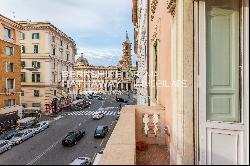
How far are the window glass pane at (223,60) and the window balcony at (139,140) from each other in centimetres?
160

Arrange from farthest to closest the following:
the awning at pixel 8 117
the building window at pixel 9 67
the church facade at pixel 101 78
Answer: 1. the church facade at pixel 101 78
2. the building window at pixel 9 67
3. the awning at pixel 8 117

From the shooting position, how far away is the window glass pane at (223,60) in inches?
199

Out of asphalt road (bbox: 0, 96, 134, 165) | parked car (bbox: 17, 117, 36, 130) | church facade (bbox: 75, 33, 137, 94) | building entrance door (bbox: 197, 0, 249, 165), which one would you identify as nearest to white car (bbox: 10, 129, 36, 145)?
asphalt road (bbox: 0, 96, 134, 165)

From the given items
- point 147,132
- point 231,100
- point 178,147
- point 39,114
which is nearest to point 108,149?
point 178,147

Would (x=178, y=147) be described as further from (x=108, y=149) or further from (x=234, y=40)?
(x=234, y=40)

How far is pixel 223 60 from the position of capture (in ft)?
16.8

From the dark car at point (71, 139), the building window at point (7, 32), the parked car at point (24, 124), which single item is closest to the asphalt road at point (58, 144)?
the dark car at point (71, 139)

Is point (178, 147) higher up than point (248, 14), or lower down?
lower down

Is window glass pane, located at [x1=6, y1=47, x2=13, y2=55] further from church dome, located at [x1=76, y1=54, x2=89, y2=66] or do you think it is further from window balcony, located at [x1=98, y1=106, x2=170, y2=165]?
A: church dome, located at [x1=76, y1=54, x2=89, y2=66]

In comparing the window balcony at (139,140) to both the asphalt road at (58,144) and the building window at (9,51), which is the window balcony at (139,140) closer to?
the asphalt road at (58,144)

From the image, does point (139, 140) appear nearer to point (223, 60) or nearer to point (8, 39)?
point (223, 60)

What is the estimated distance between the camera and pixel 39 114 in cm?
4781

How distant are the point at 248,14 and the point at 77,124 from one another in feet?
122

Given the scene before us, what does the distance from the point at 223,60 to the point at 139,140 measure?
432 centimetres
